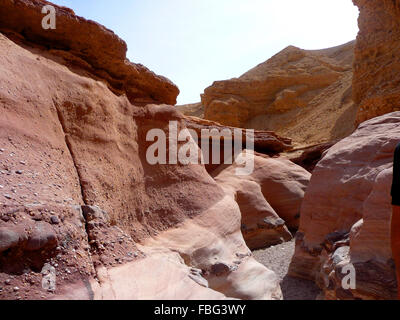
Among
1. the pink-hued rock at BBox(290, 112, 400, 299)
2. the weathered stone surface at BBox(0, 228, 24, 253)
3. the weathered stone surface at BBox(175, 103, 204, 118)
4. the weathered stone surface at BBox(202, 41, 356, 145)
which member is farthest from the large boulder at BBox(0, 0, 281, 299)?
the weathered stone surface at BBox(175, 103, 204, 118)

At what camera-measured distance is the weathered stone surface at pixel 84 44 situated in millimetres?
3510

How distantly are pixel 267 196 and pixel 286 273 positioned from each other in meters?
3.33

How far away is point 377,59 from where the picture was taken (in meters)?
12.5

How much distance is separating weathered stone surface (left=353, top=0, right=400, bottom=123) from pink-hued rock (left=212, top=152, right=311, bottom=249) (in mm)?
3786

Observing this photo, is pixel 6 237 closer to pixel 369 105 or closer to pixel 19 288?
pixel 19 288

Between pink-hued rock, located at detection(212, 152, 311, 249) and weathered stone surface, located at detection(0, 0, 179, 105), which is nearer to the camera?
weathered stone surface, located at detection(0, 0, 179, 105)

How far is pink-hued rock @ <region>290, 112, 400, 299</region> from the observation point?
10.0 feet

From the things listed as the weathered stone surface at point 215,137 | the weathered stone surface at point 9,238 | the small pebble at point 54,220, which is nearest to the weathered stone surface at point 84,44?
the small pebble at point 54,220

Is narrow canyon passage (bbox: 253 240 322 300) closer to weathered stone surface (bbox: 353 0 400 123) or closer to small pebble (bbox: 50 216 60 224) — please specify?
small pebble (bbox: 50 216 60 224)

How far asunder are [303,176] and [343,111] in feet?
30.9

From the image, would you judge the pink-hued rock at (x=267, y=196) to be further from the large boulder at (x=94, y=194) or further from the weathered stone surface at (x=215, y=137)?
the large boulder at (x=94, y=194)

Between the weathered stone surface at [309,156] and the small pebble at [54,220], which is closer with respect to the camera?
the small pebble at [54,220]

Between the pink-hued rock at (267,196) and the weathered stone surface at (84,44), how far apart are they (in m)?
3.01
